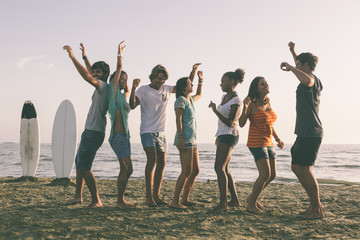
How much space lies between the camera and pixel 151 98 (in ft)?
12.9

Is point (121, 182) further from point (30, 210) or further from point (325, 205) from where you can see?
point (325, 205)

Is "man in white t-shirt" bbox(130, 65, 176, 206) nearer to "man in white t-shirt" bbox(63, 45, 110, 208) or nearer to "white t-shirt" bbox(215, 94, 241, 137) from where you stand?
"man in white t-shirt" bbox(63, 45, 110, 208)

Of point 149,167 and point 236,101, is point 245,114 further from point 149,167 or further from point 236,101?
point 149,167

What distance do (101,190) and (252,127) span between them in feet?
10.3

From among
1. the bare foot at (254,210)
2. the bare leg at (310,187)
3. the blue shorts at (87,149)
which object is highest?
the blue shorts at (87,149)

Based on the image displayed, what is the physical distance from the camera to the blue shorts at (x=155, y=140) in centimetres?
385

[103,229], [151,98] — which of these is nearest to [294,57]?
[151,98]

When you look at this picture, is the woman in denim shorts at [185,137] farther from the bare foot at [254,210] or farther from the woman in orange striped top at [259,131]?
the bare foot at [254,210]

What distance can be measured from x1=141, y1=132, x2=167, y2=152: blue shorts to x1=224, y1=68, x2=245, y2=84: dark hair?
3.77ft

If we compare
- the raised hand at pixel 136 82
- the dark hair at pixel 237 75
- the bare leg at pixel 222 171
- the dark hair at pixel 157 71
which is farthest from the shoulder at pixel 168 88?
the bare leg at pixel 222 171

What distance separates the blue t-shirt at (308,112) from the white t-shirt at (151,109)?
1643mm

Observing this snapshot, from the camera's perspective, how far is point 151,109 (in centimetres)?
392

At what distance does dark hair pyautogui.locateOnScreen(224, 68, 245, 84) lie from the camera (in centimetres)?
402

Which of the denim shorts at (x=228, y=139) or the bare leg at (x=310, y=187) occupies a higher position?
the denim shorts at (x=228, y=139)
